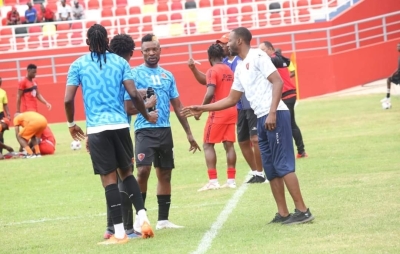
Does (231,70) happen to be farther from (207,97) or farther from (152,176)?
(152,176)

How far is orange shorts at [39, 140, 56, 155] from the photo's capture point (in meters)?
22.8

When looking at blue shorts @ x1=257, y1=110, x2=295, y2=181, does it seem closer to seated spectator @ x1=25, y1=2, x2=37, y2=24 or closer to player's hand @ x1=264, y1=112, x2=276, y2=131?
player's hand @ x1=264, y1=112, x2=276, y2=131

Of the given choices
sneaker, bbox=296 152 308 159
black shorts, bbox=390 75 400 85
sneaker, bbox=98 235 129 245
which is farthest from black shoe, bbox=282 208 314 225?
black shorts, bbox=390 75 400 85

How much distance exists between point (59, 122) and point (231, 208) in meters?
21.9

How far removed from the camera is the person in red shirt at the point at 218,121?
14219 mm

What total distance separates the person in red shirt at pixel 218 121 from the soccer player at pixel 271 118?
346cm

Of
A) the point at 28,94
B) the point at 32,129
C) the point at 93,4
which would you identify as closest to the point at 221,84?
the point at 32,129

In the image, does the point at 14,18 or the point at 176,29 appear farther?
the point at 14,18

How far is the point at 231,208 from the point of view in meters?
12.1

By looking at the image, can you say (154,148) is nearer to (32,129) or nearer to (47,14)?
(32,129)

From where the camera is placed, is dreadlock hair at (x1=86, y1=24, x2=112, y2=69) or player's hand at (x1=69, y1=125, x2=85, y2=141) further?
player's hand at (x1=69, y1=125, x2=85, y2=141)

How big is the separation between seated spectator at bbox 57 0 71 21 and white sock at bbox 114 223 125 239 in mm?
28644

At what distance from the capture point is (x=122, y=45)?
10.5 m

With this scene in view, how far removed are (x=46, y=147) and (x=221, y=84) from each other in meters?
9.36
